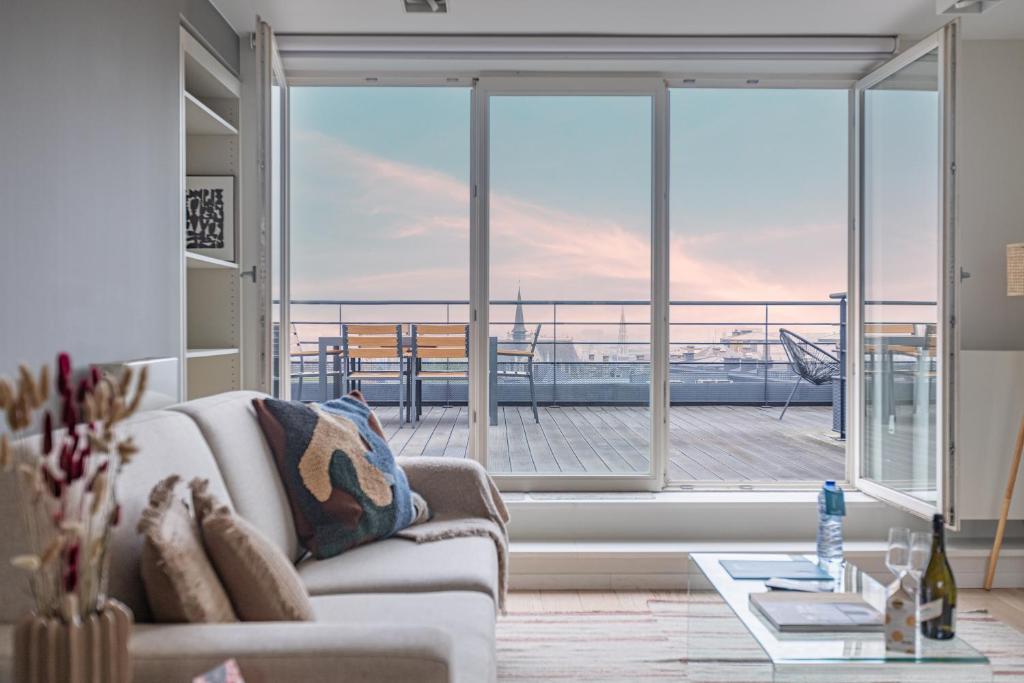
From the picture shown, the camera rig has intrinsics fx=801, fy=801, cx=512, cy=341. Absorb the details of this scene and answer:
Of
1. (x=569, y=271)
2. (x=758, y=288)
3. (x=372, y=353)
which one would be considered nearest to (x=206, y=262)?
(x=372, y=353)

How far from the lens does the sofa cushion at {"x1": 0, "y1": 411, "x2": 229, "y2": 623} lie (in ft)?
4.62

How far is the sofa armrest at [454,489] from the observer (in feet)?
9.00

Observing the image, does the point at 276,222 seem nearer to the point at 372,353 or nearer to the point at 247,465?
the point at 372,353

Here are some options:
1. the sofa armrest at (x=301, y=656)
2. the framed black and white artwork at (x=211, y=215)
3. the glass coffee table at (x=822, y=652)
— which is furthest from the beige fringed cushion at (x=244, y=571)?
the framed black and white artwork at (x=211, y=215)

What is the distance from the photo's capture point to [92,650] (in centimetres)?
108

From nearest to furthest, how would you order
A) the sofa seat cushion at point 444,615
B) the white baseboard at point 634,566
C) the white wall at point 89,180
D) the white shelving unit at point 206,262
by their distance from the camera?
the sofa seat cushion at point 444,615 → the white wall at point 89,180 → the white shelving unit at point 206,262 → the white baseboard at point 634,566

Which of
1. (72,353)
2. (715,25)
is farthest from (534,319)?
(72,353)

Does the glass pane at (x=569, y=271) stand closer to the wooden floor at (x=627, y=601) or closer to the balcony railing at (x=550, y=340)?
the balcony railing at (x=550, y=340)

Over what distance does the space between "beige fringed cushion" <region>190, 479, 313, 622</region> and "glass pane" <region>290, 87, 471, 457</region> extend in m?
2.62

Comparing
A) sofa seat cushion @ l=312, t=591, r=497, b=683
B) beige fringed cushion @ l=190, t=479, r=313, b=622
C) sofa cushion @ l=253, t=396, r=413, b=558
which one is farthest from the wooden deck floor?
beige fringed cushion @ l=190, t=479, r=313, b=622

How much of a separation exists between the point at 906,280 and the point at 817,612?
7.14 feet

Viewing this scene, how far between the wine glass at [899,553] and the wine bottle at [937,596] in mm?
56

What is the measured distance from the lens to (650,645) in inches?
113

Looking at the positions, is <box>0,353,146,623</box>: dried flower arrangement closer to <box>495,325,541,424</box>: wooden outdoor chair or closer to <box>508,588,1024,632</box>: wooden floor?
<box>508,588,1024,632</box>: wooden floor
